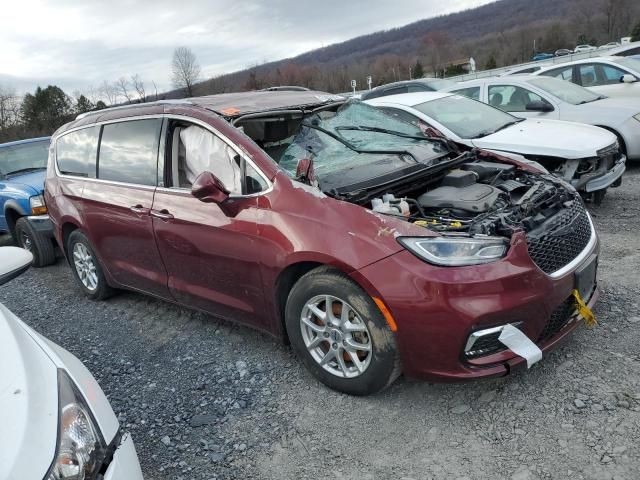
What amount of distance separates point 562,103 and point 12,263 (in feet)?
23.4

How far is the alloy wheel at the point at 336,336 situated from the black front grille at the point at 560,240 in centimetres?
100

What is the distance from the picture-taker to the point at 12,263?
2.57m

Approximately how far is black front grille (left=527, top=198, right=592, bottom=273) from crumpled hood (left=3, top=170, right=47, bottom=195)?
6.06 metres

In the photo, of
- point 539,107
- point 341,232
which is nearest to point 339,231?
point 341,232

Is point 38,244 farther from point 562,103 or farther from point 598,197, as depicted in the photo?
point 562,103

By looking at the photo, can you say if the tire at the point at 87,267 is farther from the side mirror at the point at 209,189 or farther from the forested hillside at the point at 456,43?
the forested hillside at the point at 456,43

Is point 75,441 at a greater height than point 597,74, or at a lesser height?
lesser

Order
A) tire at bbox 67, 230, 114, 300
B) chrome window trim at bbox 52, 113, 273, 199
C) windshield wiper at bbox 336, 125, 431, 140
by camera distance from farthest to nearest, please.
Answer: tire at bbox 67, 230, 114, 300 < windshield wiper at bbox 336, 125, 431, 140 < chrome window trim at bbox 52, 113, 273, 199

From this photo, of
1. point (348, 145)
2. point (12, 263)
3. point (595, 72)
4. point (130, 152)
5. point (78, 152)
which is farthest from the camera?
point (595, 72)

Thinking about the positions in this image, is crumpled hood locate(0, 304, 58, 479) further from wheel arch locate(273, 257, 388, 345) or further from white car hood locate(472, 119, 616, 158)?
white car hood locate(472, 119, 616, 158)

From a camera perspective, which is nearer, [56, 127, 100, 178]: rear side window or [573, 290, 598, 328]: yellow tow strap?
[573, 290, 598, 328]: yellow tow strap

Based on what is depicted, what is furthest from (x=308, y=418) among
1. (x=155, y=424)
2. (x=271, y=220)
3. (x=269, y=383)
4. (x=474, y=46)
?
(x=474, y=46)

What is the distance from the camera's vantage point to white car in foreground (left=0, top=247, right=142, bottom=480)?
1.62m

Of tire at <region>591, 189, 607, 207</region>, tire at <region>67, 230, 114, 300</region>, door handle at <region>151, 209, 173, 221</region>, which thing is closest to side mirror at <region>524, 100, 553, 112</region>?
tire at <region>591, 189, 607, 207</region>
